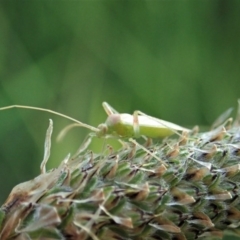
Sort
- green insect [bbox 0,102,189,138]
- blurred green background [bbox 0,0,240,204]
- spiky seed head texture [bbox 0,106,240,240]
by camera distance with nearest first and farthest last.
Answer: spiky seed head texture [bbox 0,106,240,240] → green insect [bbox 0,102,189,138] → blurred green background [bbox 0,0,240,204]

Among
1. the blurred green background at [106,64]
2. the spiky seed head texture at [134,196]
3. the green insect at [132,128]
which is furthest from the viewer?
the blurred green background at [106,64]

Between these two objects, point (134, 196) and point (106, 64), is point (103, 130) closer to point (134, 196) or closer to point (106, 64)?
point (134, 196)

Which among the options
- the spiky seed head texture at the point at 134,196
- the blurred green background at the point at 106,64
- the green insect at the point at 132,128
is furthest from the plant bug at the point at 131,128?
the blurred green background at the point at 106,64

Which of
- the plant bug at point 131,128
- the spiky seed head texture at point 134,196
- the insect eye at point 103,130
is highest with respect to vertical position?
the plant bug at point 131,128

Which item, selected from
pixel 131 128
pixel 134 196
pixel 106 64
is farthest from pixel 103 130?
pixel 106 64

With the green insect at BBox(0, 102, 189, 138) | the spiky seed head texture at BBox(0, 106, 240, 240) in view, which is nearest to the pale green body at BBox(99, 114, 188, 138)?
the green insect at BBox(0, 102, 189, 138)

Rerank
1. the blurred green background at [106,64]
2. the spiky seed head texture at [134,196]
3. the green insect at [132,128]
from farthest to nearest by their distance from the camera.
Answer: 1. the blurred green background at [106,64]
2. the green insect at [132,128]
3. the spiky seed head texture at [134,196]

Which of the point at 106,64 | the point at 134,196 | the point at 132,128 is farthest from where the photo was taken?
the point at 106,64

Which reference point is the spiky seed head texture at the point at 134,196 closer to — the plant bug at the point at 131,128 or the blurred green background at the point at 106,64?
the plant bug at the point at 131,128

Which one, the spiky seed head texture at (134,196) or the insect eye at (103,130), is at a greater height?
the insect eye at (103,130)

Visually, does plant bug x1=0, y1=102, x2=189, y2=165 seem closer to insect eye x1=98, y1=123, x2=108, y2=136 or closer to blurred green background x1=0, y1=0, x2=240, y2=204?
insect eye x1=98, y1=123, x2=108, y2=136
